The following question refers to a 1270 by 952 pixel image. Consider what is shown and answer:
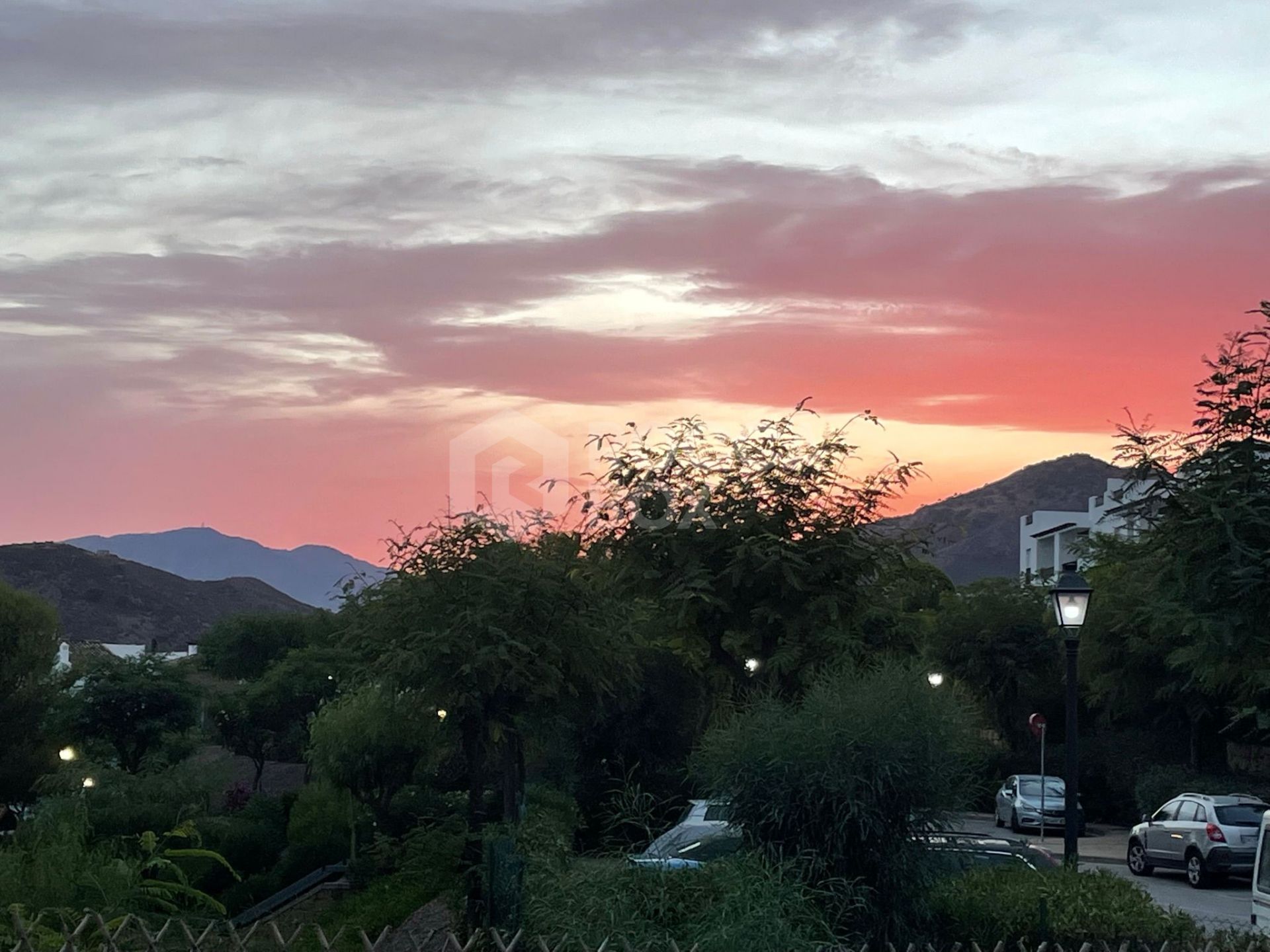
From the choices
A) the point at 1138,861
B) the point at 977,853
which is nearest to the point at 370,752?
the point at 1138,861

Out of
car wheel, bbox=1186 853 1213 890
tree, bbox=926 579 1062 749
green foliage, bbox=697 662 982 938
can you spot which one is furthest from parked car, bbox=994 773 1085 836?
green foliage, bbox=697 662 982 938

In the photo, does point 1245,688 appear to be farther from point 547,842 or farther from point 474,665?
point 547,842

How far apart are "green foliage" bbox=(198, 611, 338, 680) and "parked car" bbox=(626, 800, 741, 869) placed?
79.9 m

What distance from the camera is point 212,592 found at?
195 metres

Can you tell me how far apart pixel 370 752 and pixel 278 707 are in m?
35.2

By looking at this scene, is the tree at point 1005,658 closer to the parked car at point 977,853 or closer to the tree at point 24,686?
the tree at point 24,686

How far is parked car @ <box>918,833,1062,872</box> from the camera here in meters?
13.2

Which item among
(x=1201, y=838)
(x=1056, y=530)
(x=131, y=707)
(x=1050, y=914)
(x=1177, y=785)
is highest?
→ (x=1056, y=530)

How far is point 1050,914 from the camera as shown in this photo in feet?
41.9

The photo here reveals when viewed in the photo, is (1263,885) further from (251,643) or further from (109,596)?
(109,596)

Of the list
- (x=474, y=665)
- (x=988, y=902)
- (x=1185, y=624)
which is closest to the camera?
(x=988, y=902)

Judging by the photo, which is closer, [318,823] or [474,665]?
[474,665]

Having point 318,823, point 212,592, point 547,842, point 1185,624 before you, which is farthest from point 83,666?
point 212,592

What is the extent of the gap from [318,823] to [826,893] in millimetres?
22266
